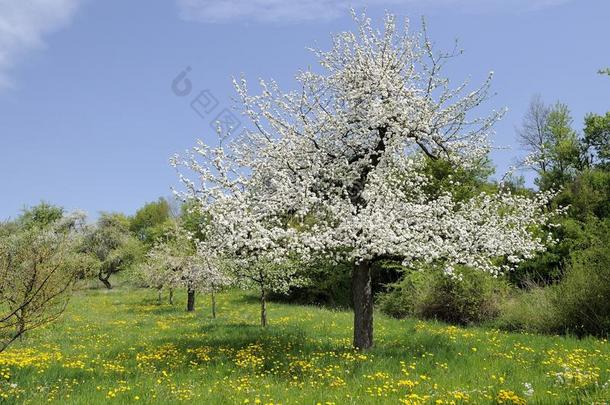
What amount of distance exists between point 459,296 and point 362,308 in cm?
1048

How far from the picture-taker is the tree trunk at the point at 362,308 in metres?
13.5

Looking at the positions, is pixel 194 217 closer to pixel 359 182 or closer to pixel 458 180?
pixel 359 182

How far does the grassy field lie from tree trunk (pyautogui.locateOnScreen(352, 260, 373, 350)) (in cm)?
42

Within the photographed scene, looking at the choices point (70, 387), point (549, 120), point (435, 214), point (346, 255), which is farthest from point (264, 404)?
point (549, 120)

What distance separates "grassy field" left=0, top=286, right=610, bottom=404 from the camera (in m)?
8.30

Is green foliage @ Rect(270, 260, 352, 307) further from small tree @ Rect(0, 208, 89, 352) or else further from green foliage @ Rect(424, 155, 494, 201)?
small tree @ Rect(0, 208, 89, 352)

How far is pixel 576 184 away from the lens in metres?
47.2

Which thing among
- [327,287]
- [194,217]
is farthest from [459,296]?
[327,287]

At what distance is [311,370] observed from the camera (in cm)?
1070

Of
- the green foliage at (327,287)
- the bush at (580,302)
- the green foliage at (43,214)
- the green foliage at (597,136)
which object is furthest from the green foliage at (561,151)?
the green foliage at (43,214)

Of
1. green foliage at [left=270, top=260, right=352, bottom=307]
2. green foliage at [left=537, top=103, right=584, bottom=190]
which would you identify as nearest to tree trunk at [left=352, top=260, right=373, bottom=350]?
green foliage at [left=270, top=260, right=352, bottom=307]

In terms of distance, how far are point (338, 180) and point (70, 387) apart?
8.15 meters

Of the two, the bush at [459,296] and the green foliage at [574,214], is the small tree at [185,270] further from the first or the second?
the green foliage at [574,214]

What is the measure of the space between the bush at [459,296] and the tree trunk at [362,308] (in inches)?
322
